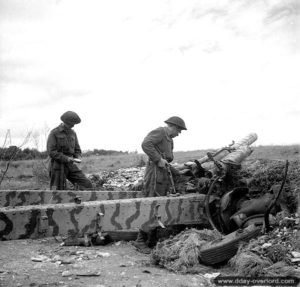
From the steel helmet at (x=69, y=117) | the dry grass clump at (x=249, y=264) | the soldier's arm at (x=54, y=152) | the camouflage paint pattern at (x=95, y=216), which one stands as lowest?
the dry grass clump at (x=249, y=264)

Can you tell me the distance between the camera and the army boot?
5.50 meters

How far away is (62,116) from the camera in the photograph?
8133 mm

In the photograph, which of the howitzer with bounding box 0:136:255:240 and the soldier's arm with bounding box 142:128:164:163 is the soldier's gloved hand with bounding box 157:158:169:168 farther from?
the howitzer with bounding box 0:136:255:240

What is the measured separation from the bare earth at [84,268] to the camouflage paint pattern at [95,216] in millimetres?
375

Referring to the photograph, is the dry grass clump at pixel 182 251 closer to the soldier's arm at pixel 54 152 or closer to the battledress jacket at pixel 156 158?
the battledress jacket at pixel 156 158

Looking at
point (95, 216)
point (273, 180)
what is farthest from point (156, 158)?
point (95, 216)

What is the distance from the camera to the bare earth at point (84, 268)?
410 cm

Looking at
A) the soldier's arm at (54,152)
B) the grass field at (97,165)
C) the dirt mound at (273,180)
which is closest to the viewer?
the dirt mound at (273,180)

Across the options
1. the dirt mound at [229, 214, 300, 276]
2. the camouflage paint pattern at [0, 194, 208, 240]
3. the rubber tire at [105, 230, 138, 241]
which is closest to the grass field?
the camouflage paint pattern at [0, 194, 208, 240]

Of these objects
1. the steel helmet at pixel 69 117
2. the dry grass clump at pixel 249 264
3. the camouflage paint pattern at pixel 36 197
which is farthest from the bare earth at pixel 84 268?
the steel helmet at pixel 69 117

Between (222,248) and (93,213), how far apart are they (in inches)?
61.9

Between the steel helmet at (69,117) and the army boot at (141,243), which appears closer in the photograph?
the army boot at (141,243)

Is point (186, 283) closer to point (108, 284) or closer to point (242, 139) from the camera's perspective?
point (108, 284)

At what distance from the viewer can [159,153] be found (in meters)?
7.08
